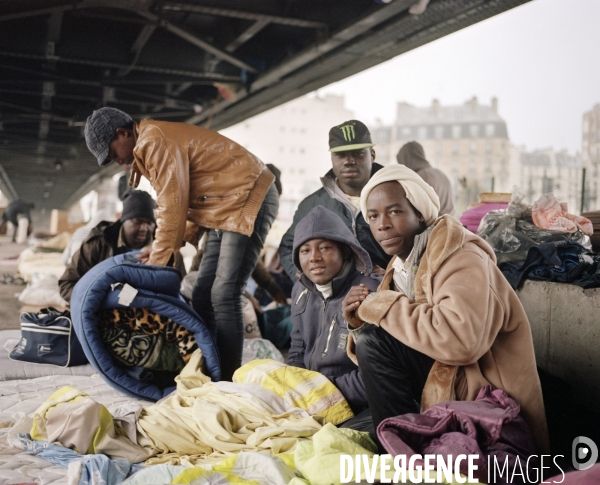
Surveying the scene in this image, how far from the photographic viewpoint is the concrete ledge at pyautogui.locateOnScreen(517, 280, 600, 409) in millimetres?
2848

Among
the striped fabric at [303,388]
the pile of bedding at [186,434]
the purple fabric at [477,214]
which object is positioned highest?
the purple fabric at [477,214]

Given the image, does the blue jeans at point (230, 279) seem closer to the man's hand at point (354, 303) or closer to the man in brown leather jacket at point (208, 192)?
the man in brown leather jacket at point (208, 192)

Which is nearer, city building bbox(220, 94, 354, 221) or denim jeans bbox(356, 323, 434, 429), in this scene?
denim jeans bbox(356, 323, 434, 429)

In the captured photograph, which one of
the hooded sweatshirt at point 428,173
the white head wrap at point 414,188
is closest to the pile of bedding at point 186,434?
the white head wrap at point 414,188

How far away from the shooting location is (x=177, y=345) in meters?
3.66

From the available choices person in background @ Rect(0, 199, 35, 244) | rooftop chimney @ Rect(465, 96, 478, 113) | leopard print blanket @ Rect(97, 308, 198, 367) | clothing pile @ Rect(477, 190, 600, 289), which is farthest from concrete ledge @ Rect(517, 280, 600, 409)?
rooftop chimney @ Rect(465, 96, 478, 113)

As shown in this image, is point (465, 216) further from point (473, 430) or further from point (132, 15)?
point (132, 15)

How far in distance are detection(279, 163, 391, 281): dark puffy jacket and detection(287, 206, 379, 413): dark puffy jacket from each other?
552mm

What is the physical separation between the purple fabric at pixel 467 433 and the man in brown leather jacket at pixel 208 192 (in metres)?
1.80

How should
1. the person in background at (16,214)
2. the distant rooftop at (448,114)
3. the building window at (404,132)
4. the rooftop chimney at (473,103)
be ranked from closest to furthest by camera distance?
the person in background at (16,214)
the rooftop chimney at (473,103)
the building window at (404,132)
the distant rooftop at (448,114)

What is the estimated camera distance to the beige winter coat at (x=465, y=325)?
1.93 metres

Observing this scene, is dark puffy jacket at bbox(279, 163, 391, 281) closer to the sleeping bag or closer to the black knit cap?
the sleeping bag

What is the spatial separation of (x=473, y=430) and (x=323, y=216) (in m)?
1.47

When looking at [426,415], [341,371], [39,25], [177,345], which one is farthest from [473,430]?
[39,25]
